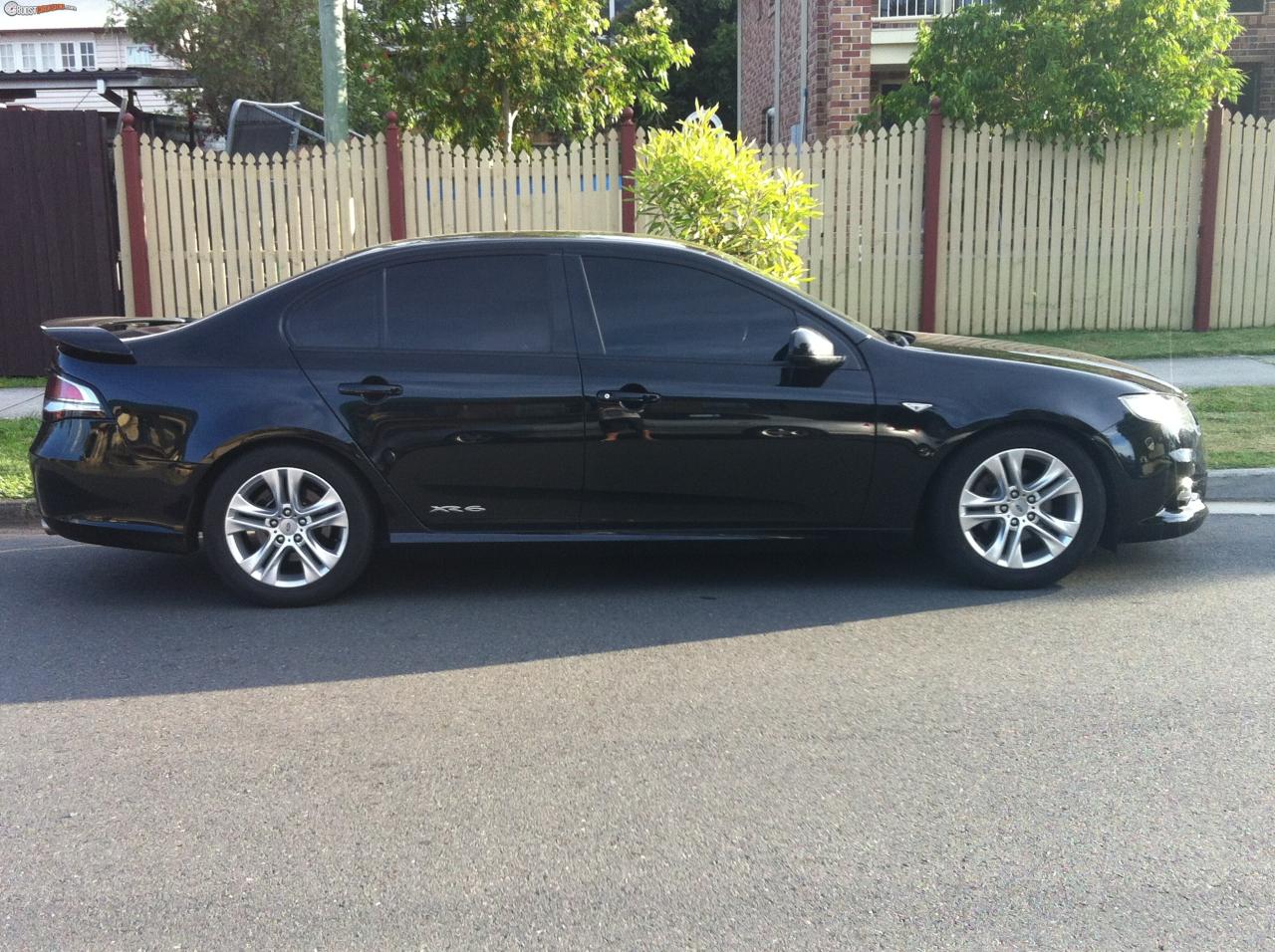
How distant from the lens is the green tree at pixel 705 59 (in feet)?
116

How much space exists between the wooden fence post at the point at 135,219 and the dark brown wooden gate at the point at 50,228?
173mm

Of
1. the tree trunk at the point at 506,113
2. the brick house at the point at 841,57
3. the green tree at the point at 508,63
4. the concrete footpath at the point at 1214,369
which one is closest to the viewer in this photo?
the concrete footpath at the point at 1214,369

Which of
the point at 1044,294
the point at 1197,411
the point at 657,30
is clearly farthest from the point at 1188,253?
the point at 657,30

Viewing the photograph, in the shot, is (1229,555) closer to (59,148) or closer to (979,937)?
(979,937)

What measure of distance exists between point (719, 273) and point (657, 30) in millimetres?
12267

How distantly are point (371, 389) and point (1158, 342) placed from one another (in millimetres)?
9501

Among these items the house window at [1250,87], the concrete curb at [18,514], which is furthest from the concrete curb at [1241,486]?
the house window at [1250,87]

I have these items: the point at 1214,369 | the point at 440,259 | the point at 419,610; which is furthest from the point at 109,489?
the point at 1214,369

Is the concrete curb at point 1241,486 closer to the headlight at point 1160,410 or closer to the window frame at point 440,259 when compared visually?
the headlight at point 1160,410

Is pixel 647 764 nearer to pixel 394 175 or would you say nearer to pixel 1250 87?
pixel 394 175

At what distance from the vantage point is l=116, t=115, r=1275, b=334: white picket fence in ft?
40.2

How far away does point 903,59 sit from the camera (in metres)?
18.2

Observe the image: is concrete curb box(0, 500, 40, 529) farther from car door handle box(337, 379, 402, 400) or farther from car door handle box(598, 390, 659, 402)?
car door handle box(598, 390, 659, 402)

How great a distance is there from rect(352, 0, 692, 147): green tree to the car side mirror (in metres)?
10.6
